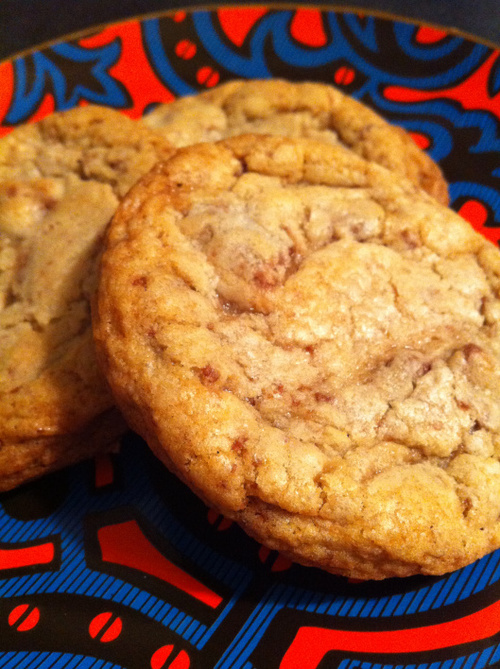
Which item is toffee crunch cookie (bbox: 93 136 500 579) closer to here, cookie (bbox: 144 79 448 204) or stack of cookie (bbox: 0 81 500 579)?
stack of cookie (bbox: 0 81 500 579)

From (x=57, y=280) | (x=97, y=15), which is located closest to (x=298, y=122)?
→ (x=57, y=280)

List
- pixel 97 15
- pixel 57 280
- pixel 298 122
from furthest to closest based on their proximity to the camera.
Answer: pixel 97 15 < pixel 298 122 < pixel 57 280

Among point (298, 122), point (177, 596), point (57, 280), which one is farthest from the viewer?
point (298, 122)

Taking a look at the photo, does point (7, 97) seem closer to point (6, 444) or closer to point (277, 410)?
point (6, 444)

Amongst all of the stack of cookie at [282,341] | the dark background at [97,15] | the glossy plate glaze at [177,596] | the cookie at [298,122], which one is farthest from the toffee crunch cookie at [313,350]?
the dark background at [97,15]

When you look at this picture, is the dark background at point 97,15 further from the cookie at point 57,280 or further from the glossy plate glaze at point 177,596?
the glossy plate glaze at point 177,596

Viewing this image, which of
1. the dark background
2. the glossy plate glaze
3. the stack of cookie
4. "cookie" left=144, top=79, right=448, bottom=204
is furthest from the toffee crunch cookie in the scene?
the dark background

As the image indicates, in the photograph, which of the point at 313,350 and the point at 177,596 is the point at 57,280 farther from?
the point at 177,596
